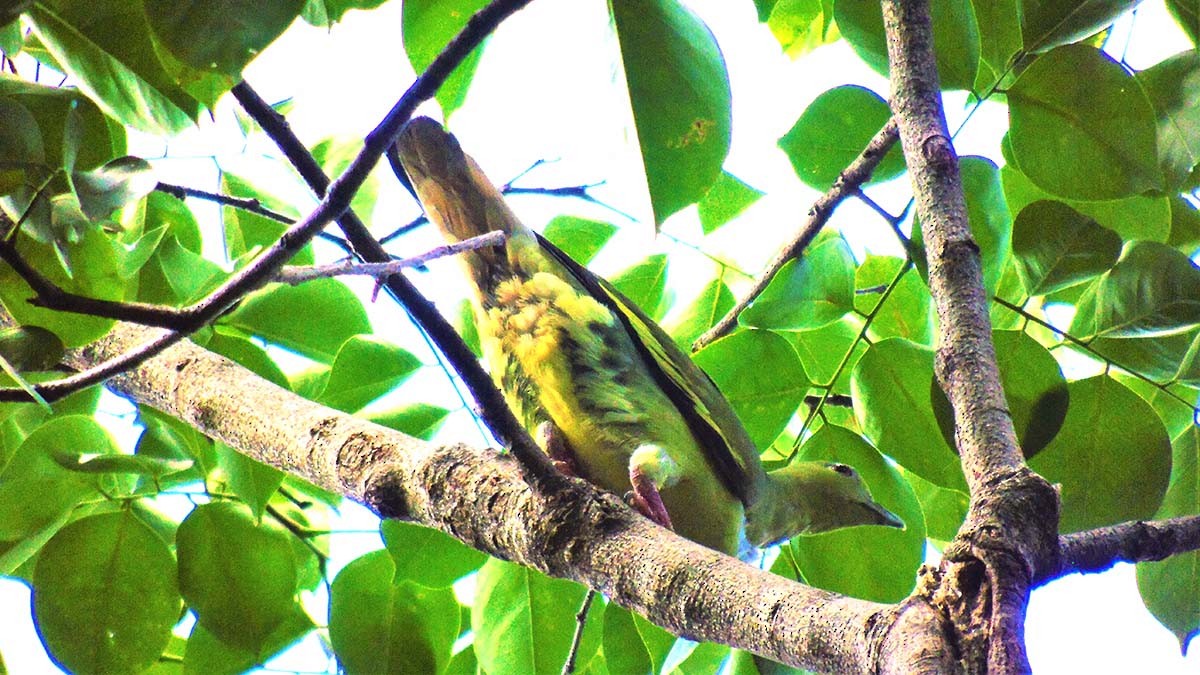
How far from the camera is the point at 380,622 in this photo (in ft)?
6.24

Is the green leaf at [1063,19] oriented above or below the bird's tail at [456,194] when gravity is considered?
above

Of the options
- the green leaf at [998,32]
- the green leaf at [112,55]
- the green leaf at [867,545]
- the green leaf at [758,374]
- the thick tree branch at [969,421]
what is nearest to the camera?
the thick tree branch at [969,421]

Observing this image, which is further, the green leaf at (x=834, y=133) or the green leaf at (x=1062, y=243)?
the green leaf at (x=834, y=133)

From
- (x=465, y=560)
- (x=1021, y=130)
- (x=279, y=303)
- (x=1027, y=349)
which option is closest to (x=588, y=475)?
(x=465, y=560)

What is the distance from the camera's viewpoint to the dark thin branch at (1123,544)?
3.38ft

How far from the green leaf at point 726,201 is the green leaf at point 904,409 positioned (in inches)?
20.2

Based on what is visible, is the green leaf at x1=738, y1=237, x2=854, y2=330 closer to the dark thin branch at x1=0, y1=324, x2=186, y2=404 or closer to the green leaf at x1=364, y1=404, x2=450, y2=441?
the green leaf at x1=364, y1=404, x2=450, y2=441

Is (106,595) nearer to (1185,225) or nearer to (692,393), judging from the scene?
(692,393)

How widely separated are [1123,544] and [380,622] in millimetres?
1285

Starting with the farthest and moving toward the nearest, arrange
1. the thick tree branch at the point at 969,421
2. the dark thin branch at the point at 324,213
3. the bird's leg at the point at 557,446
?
the bird's leg at the point at 557,446, the dark thin branch at the point at 324,213, the thick tree branch at the point at 969,421

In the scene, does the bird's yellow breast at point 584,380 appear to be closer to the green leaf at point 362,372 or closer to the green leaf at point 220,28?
the green leaf at point 362,372

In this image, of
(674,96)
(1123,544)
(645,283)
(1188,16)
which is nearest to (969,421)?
(1123,544)

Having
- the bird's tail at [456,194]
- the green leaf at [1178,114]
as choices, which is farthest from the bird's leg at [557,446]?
the green leaf at [1178,114]

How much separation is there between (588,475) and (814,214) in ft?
2.29
